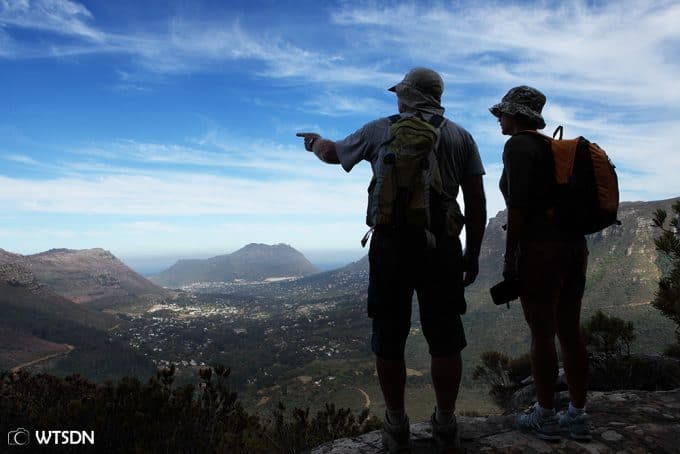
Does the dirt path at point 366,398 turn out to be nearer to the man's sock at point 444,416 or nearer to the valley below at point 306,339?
the valley below at point 306,339

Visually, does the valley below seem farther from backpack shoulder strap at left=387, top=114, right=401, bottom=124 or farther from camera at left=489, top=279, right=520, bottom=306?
backpack shoulder strap at left=387, top=114, right=401, bottom=124

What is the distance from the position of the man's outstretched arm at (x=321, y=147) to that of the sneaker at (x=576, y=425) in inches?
108

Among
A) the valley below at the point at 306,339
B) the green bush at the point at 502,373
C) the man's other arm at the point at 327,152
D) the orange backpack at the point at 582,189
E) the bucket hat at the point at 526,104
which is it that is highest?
the bucket hat at the point at 526,104

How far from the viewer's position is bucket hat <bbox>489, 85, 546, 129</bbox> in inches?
134

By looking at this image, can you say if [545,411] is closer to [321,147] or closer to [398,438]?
[398,438]

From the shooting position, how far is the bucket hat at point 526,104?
3.42 meters

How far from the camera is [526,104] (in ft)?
11.4

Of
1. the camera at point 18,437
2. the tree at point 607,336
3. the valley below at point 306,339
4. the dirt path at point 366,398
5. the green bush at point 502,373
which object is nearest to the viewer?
the camera at point 18,437

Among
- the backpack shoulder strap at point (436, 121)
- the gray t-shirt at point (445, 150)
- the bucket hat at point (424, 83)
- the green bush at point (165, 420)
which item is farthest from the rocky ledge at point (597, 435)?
the bucket hat at point (424, 83)

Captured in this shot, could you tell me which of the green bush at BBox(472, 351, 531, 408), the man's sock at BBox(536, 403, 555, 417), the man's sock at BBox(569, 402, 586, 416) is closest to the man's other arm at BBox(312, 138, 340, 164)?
the man's sock at BBox(536, 403, 555, 417)

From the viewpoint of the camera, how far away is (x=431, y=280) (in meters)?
2.98

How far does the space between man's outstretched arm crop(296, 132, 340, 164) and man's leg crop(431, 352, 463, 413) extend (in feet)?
5.50

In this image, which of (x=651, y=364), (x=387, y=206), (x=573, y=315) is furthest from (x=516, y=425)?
(x=651, y=364)

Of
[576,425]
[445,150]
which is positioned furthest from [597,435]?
[445,150]
